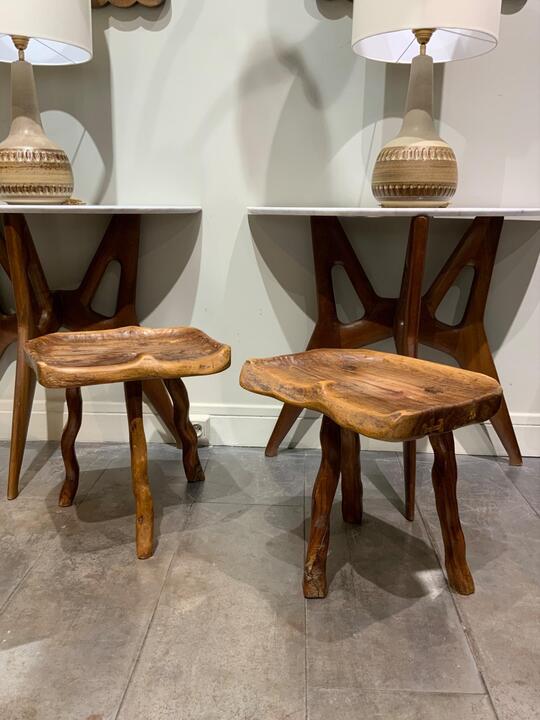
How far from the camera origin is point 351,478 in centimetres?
145

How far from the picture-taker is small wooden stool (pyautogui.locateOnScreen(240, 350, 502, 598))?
3.26 feet

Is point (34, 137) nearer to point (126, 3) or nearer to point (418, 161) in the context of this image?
point (126, 3)

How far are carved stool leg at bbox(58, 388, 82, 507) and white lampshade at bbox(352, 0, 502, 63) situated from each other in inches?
44.5

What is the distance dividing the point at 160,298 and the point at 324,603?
109 centimetres

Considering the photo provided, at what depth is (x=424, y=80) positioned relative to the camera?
57.6 inches

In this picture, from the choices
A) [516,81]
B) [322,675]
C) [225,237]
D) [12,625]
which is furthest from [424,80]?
[12,625]

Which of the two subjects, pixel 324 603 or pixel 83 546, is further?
pixel 83 546

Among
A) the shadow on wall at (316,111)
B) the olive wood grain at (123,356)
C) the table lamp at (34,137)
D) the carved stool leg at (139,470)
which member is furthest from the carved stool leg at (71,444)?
the shadow on wall at (316,111)

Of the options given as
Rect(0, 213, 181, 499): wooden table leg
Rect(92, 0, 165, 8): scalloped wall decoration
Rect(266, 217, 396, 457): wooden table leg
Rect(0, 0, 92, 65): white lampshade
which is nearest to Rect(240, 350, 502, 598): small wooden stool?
Rect(266, 217, 396, 457): wooden table leg

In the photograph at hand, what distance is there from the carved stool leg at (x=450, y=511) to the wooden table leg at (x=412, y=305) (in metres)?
0.25

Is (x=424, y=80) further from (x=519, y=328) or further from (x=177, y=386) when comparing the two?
(x=177, y=386)

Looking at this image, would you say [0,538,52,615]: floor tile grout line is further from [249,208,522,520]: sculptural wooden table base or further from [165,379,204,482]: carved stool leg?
[249,208,522,520]: sculptural wooden table base

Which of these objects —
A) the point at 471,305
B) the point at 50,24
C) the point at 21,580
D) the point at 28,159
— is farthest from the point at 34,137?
the point at 471,305

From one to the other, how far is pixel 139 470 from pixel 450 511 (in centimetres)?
67
